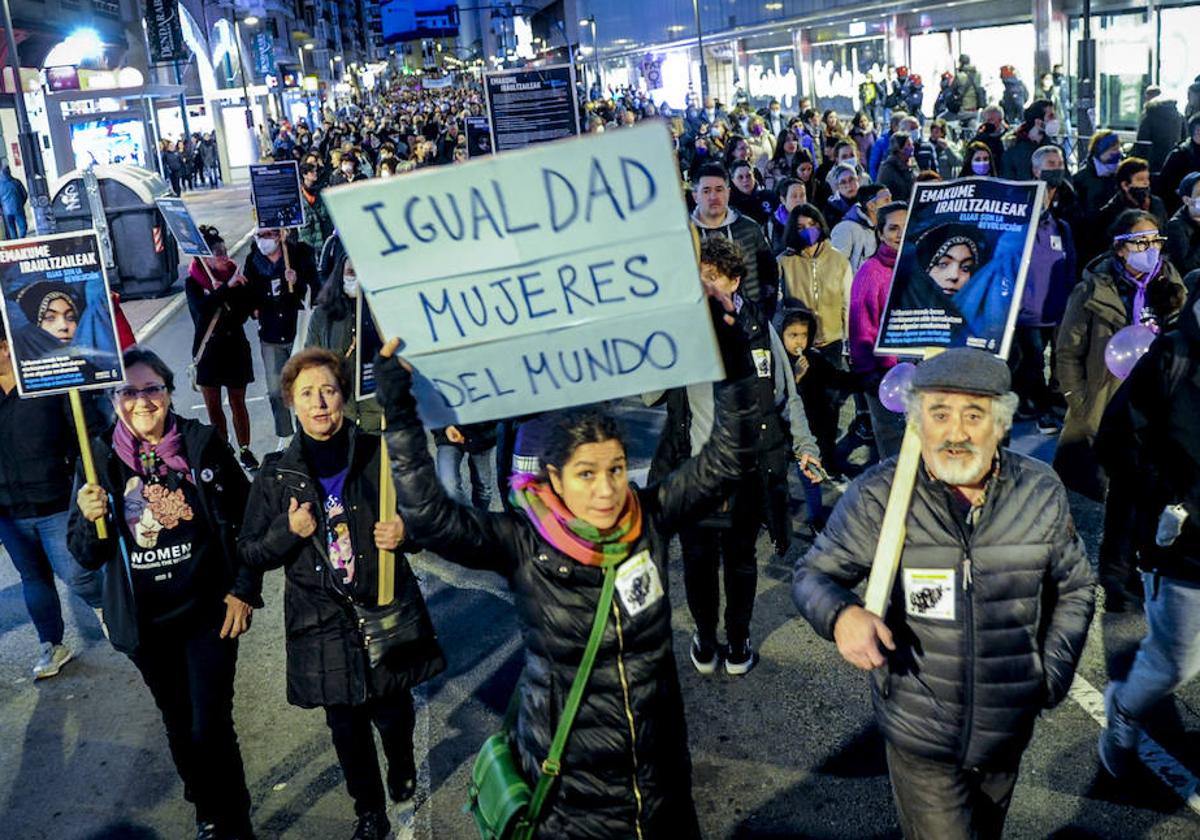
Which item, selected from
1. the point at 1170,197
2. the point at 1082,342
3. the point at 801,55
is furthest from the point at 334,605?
the point at 801,55

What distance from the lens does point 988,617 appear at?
3.25m

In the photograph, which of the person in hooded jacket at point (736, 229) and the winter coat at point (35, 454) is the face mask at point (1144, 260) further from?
the winter coat at point (35, 454)

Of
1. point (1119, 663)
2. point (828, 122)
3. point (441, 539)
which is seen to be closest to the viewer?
point (441, 539)

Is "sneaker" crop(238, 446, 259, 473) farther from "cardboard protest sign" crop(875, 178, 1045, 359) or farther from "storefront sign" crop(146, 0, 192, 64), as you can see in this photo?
"storefront sign" crop(146, 0, 192, 64)

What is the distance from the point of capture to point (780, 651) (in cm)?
598

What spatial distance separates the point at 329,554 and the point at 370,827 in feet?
3.45

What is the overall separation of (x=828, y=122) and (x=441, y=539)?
55.7 feet

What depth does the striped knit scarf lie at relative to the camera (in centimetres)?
333

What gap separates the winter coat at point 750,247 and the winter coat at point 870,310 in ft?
3.80

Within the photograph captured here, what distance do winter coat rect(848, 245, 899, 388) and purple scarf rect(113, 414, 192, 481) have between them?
12.5 feet

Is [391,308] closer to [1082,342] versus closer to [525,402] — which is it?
[525,402]

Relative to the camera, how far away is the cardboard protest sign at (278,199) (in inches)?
493

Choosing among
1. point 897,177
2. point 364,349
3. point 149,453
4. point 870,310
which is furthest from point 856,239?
point 149,453

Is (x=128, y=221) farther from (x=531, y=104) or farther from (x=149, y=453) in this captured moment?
(x=149, y=453)
